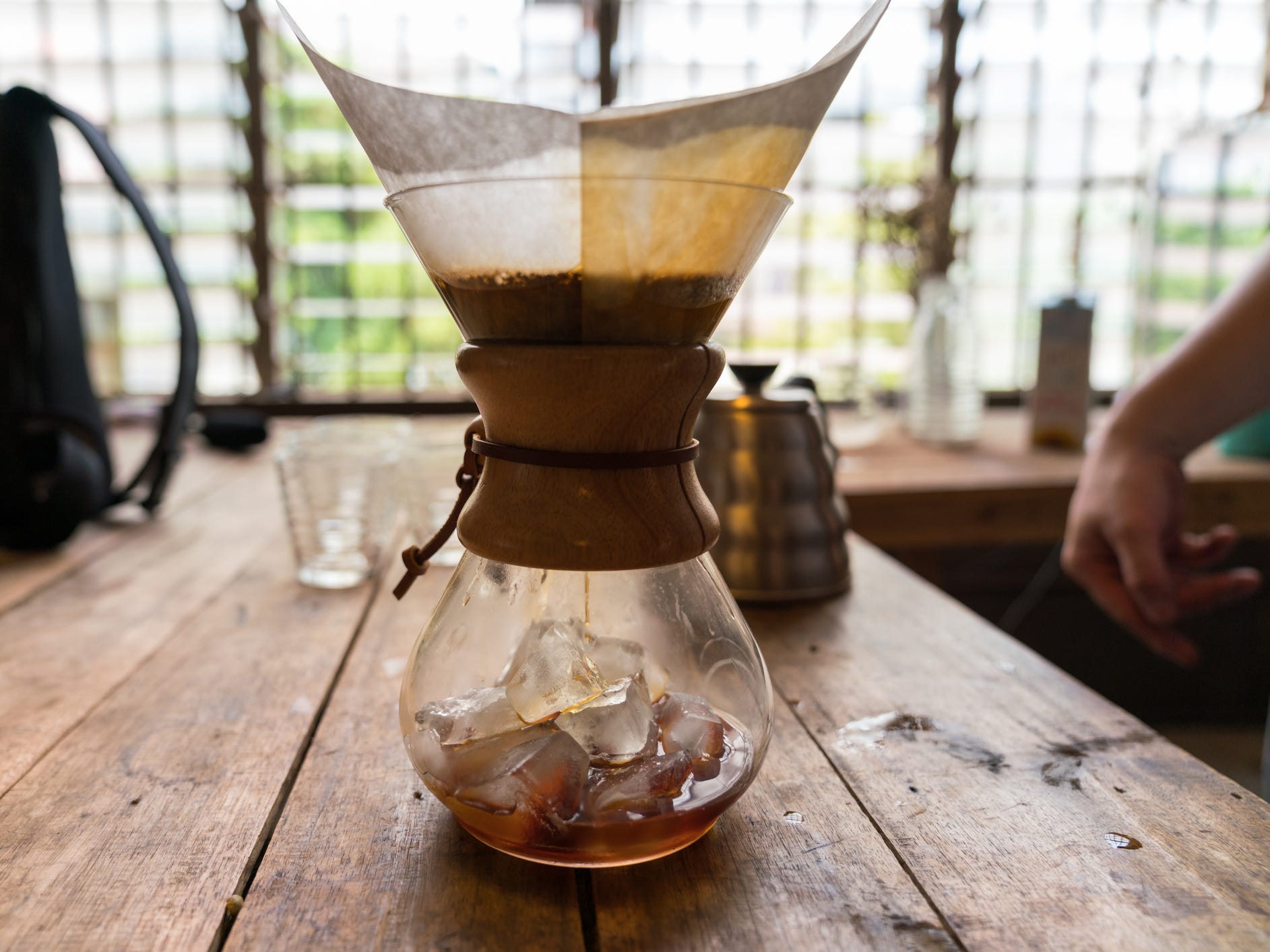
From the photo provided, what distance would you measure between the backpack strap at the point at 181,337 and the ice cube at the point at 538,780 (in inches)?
34.0

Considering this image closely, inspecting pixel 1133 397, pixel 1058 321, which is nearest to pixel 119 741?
pixel 1133 397

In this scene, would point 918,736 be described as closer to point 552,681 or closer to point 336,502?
point 552,681

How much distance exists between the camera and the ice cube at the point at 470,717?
0.44 m

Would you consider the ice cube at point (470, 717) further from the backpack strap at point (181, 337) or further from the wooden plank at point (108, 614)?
the backpack strap at point (181, 337)

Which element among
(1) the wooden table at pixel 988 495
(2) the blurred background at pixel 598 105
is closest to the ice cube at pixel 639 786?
(1) the wooden table at pixel 988 495

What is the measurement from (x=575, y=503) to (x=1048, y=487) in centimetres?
132

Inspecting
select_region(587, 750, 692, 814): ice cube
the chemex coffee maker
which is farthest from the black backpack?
select_region(587, 750, 692, 814): ice cube

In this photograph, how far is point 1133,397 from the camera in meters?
0.95

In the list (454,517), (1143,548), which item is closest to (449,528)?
(454,517)

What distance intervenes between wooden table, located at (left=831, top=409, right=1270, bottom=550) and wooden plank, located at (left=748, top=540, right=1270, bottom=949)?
0.69 m

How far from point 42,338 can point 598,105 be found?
184 cm

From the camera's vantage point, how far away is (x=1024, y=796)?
1.65ft

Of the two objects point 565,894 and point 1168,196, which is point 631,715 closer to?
point 565,894

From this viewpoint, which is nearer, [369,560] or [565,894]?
[565,894]
